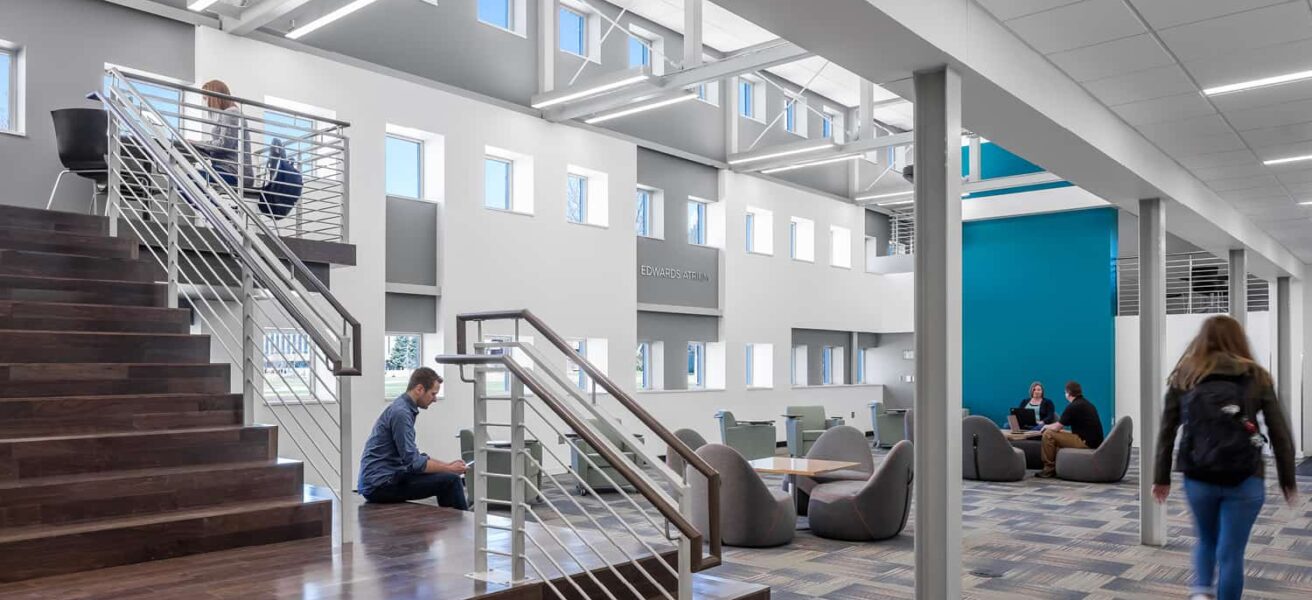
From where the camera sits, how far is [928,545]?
178 inches

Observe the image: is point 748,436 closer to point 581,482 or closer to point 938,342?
point 938,342

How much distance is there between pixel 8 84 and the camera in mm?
7988

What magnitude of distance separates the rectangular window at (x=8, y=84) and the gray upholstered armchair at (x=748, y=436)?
848 centimetres

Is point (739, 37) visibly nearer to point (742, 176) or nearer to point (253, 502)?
point (742, 176)

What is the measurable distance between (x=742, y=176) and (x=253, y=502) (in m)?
11.7

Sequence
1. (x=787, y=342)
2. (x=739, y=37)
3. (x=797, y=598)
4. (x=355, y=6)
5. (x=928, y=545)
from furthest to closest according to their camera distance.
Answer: (x=787, y=342) < (x=739, y=37) < (x=355, y=6) < (x=797, y=598) < (x=928, y=545)

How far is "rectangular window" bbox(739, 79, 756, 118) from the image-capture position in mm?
16250

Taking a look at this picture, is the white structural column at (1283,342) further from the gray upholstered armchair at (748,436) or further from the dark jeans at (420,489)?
the dark jeans at (420,489)

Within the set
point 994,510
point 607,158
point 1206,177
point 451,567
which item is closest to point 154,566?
point 451,567

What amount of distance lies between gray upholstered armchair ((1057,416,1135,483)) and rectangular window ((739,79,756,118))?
25.3 feet

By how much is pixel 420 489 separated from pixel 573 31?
854cm

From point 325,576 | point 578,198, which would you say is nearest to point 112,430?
point 325,576

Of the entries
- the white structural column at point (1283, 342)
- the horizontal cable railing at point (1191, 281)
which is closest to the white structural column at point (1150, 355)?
the white structural column at point (1283, 342)

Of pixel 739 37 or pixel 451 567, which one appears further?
pixel 739 37
